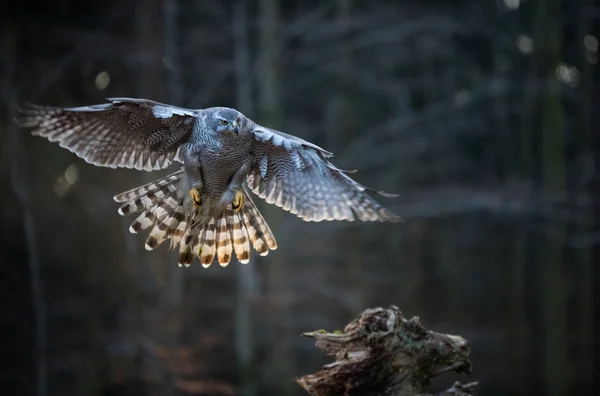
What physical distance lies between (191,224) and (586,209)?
133 inches

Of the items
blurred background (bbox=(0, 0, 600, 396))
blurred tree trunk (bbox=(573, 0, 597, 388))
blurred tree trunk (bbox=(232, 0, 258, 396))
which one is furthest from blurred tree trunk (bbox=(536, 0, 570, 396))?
blurred tree trunk (bbox=(232, 0, 258, 396))

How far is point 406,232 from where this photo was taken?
4914mm

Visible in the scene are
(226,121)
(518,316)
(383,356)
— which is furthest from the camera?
(518,316)

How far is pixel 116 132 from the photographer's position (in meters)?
2.98

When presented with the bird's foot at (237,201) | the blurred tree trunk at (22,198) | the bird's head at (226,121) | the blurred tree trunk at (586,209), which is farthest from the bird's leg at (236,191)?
the blurred tree trunk at (586,209)

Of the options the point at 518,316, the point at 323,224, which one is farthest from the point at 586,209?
the point at 323,224

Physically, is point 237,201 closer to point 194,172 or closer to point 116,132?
point 194,172

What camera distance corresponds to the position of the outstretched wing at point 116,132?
9.46 ft

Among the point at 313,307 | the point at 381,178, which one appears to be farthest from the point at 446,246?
the point at 313,307

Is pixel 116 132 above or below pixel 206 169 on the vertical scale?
above

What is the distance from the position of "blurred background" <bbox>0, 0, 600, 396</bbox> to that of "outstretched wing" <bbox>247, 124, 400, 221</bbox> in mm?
1781

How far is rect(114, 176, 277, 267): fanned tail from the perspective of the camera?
10.2ft

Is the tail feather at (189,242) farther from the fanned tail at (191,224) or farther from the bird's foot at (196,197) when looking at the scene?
the bird's foot at (196,197)

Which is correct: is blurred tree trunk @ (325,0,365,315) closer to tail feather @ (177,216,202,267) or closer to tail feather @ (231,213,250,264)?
tail feather @ (231,213,250,264)
